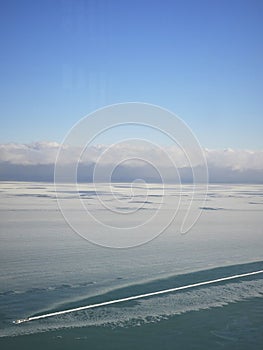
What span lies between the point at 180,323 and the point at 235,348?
156 centimetres

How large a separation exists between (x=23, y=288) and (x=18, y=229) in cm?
1091

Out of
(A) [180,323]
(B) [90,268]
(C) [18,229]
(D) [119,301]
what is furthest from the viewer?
(C) [18,229]

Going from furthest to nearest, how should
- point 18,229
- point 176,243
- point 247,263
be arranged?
point 18,229 → point 176,243 → point 247,263

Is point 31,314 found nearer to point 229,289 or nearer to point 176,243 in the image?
point 229,289

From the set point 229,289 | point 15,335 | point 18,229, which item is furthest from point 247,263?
point 18,229

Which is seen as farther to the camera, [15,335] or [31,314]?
[31,314]

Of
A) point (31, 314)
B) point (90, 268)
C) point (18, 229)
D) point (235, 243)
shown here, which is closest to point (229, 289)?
point (90, 268)

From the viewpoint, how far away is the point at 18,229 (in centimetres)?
2162

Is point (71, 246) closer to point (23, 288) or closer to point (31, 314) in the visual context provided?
point (23, 288)

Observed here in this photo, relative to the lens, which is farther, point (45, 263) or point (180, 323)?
point (45, 263)

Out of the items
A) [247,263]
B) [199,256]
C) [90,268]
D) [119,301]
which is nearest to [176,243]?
[199,256]

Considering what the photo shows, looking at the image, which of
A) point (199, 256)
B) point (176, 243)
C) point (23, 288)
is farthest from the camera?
point (176, 243)

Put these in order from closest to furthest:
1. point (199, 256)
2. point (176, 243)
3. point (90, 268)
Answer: point (90, 268) < point (199, 256) < point (176, 243)

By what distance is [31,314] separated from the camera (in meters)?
9.43
